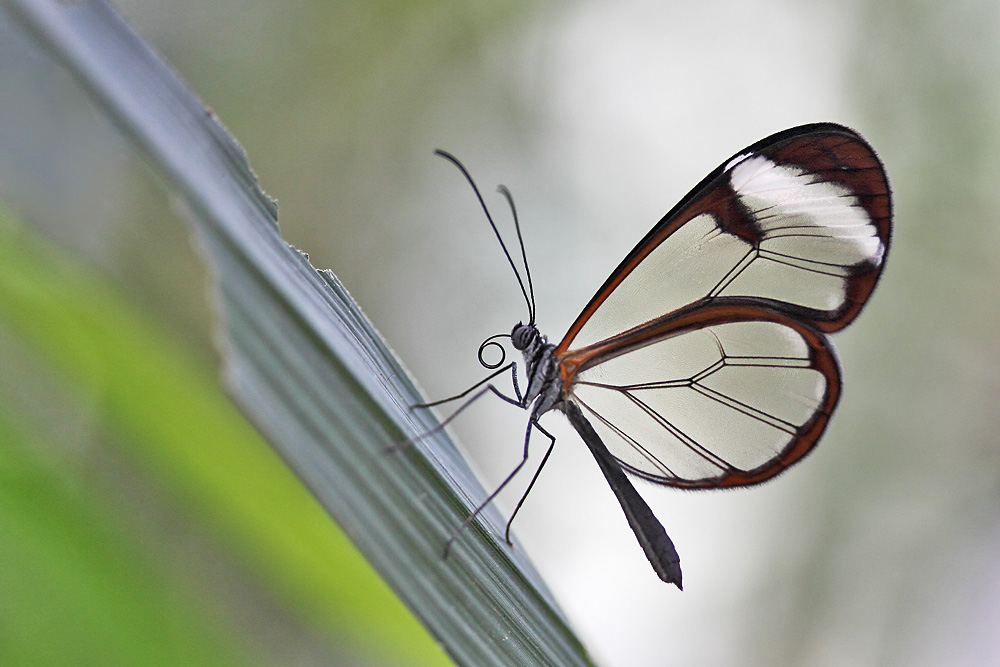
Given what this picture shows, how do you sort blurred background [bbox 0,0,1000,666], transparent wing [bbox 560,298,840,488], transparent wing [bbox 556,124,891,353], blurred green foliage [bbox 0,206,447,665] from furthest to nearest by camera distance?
1. blurred background [bbox 0,0,1000,666]
2. transparent wing [bbox 560,298,840,488]
3. transparent wing [bbox 556,124,891,353]
4. blurred green foliage [bbox 0,206,447,665]

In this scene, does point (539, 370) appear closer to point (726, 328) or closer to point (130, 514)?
point (726, 328)

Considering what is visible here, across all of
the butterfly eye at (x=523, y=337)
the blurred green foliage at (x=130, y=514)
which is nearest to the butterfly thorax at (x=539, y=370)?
the butterfly eye at (x=523, y=337)

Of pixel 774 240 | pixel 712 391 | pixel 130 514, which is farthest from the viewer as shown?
pixel 712 391

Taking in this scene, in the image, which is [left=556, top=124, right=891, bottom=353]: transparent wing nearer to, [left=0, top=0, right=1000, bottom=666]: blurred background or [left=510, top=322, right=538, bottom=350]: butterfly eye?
[left=510, top=322, right=538, bottom=350]: butterfly eye

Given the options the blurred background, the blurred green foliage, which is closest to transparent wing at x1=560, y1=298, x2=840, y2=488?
the blurred green foliage

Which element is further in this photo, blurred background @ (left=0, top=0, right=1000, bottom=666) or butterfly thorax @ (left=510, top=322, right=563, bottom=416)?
blurred background @ (left=0, top=0, right=1000, bottom=666)

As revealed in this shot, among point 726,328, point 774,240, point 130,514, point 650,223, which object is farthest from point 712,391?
point 650,223

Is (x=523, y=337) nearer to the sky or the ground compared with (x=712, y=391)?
nearer to the sky
